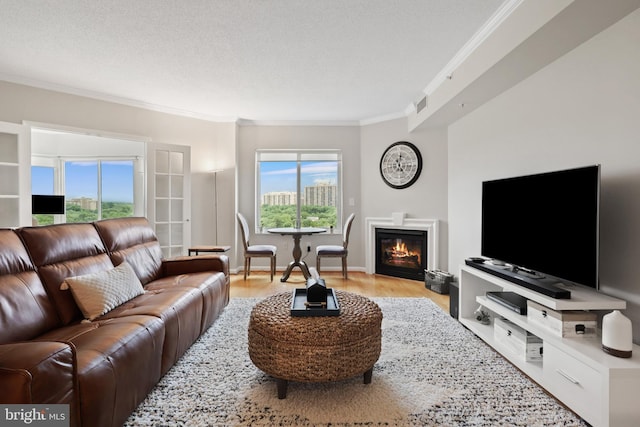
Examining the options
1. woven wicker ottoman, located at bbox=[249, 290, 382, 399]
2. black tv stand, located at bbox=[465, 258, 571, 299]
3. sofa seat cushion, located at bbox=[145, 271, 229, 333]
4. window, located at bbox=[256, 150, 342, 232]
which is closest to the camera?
woven wicker ottoman, located at bbox=[249, 290, 382, 399]

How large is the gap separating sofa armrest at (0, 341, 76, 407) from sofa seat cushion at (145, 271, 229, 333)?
1429 millimetres

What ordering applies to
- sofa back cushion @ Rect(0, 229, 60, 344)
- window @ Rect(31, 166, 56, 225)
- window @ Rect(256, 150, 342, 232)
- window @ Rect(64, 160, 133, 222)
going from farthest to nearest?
window @ Rect(64, 160, 133, 222) < window @ Rect(31, 166, 56, 225) < window @ Rect(256, 150, 342, 232) < sofa back cushion @ Rect(0, 229, 60, 344)

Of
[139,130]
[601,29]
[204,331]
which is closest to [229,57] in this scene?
[139,130]

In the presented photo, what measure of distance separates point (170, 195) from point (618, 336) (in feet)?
16.2

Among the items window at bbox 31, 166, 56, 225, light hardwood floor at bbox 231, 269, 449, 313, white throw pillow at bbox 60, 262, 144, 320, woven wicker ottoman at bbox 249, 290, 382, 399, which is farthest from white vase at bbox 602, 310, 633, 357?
window at bbox 31, 166, 56, 225

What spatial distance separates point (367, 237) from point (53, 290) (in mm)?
4167

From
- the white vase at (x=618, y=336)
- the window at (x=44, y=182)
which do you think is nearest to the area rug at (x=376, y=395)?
the white vase at (x=618, y=336)

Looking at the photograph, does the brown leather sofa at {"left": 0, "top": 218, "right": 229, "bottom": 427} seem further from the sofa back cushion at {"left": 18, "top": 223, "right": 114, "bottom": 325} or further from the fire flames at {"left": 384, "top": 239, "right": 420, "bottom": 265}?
the fire flames at {"left": 384, "top": 239, "right": 420, "bottom": 265}

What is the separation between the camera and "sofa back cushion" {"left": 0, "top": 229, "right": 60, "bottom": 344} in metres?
1.65

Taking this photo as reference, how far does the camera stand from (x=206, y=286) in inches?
110

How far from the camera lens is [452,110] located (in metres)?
3.71

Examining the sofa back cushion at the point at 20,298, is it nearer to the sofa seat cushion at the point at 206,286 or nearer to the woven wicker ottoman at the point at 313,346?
the sofa seat cushion at the point at 206,286

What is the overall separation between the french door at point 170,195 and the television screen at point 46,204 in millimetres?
976

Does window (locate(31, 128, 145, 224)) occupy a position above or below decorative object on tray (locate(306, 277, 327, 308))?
above
